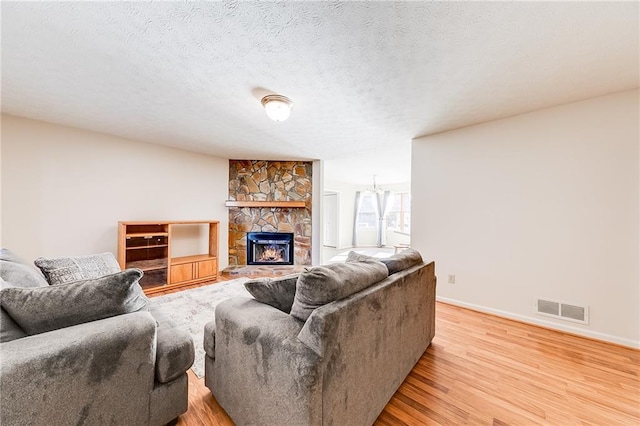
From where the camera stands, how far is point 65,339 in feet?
3.34

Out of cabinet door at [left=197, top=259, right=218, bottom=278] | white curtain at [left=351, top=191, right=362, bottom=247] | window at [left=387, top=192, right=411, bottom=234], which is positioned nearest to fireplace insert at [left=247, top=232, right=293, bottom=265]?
cabinet door at [left=197, top=259, right=218, bottom=278]

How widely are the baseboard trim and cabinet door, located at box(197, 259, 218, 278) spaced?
3.77 meters

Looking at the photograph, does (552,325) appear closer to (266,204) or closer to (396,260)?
(396,260)

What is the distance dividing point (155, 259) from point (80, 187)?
141 centimetres

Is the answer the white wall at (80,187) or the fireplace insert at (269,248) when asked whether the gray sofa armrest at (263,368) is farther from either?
the fireplace insert at (269,248)

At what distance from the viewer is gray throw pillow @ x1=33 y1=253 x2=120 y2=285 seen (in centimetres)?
187

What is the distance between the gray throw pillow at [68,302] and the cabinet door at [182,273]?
9.01 ft

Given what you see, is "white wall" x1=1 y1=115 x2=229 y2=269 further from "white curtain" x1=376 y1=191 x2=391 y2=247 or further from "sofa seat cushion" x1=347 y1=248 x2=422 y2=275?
"white curtain" x1=376 y1=191 x2=391 y2=247

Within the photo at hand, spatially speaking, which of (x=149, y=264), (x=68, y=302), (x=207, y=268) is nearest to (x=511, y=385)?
(x=68, y=302)

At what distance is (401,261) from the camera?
1838 millimetres

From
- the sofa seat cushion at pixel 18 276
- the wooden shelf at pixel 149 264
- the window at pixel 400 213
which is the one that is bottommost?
the wooden shelf at pixel 149 264

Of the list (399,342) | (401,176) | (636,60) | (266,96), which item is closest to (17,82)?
(266,96)

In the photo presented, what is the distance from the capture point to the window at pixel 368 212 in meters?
8.87

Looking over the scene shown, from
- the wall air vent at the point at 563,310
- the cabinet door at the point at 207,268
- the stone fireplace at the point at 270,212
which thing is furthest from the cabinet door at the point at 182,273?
the wall air vent at the point at 563,310
